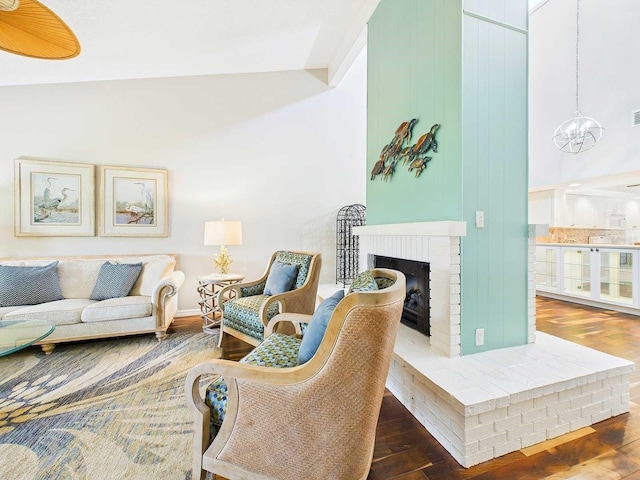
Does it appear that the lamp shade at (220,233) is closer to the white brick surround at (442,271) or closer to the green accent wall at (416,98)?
the green accent wall at (416,98)

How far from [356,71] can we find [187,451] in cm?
511

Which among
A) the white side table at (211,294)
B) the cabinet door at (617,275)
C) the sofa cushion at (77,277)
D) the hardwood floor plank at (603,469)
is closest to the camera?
the hardwood floor plank at (603,469)

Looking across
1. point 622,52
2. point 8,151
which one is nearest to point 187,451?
point 8,151

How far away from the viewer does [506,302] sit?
6.89 ft

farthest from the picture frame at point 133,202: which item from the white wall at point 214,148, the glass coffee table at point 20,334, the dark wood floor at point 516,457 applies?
the dark wood floor at point 516,457

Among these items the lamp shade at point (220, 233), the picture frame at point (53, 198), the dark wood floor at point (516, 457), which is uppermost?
the picture frame at point (53, 198)

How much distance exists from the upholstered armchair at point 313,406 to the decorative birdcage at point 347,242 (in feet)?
11.3

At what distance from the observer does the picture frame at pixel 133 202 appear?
11.7 feet

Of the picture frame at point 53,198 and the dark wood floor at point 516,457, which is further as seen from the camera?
the picture frame at point 53,198

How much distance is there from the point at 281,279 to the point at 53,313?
212cm

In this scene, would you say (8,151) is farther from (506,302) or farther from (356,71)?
(506,302)

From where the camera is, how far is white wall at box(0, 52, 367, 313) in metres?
3.39

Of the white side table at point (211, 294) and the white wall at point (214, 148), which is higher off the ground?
the white wall at point (214, 148)

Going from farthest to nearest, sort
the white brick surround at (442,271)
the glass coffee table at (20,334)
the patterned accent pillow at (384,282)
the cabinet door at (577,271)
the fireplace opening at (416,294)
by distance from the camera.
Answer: the cabinet door at (577,271) → the fireplace opening at (416,294) → the white brick surround at (442,271) → the glass coffee table at (20,334) → the patterned accent pillow at (384,282)
